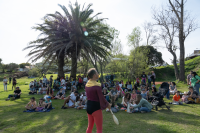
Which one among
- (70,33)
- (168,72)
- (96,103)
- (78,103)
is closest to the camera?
(96,103)

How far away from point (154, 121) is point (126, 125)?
4.01 ft

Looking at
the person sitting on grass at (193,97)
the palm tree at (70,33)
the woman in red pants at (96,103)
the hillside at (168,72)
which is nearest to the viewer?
the woman in red pants at (96,103)

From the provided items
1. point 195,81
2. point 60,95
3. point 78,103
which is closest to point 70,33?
point 60,95

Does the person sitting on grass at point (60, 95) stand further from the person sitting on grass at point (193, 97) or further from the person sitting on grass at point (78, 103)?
the person sitting on grass at point (193, 97)

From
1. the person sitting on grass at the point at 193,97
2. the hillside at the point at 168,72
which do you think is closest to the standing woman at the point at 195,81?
the person sitting on grass at the point at 193,97

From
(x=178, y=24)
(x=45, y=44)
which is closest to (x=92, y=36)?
(x=45, y=44)

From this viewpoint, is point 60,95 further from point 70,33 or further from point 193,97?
point 193,97

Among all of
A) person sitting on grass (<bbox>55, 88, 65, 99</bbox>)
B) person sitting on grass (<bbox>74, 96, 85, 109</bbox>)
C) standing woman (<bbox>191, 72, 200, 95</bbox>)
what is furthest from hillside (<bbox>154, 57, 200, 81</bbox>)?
person sitting on grass (<bbox>74, 96, 85, 109</bbox>)

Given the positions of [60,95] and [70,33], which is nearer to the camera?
[60,95]

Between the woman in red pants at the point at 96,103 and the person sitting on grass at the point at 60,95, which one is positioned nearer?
the woman in red pants at the point at 96,103

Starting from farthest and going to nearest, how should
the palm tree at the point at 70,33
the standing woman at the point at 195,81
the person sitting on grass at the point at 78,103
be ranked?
the palm tree at the point at 70,33 → the standing woman at the point at 195,81 → the person sitting on grass at the point at 78,103

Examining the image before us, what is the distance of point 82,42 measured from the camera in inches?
552

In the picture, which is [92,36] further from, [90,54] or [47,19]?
A: [47,19]

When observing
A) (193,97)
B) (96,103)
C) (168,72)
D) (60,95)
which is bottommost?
(60,95)
